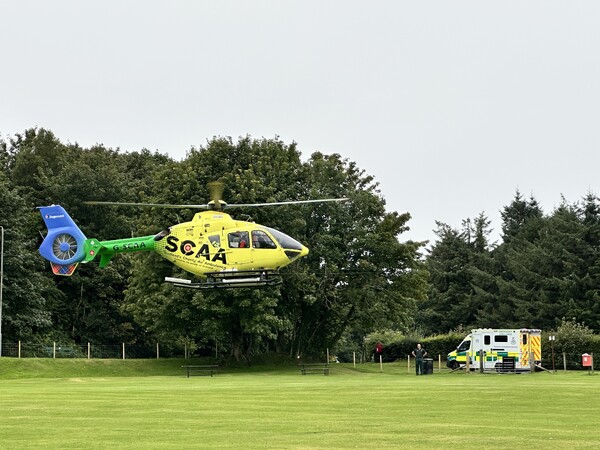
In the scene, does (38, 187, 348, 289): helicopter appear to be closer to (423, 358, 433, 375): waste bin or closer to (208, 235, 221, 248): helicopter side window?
(208, 235, 221, 248): helicopter side window

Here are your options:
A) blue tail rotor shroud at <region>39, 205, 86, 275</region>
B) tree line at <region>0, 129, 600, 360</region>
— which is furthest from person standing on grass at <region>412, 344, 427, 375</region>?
blue tail rotor shroud at <region>39, 205, 86, 275</region>

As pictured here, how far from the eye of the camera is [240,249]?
44.9 m

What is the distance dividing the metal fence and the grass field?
38.9 meters

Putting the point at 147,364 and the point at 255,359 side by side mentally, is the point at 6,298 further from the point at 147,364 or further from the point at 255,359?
the point at 255,359

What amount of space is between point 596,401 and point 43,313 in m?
57.2

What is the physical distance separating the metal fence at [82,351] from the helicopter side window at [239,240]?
3050 cm

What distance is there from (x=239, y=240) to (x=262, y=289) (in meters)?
19.4

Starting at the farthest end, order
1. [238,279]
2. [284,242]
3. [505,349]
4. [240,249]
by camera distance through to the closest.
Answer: [505,349], [238,279], [284,242], [240,249]

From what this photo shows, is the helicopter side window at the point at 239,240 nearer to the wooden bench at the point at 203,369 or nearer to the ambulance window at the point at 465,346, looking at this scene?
the wooden bench at the point at 203,369

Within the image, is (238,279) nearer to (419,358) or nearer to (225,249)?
(225,249)

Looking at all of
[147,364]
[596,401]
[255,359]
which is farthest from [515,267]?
[596,401]

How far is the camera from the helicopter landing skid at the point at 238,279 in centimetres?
4472

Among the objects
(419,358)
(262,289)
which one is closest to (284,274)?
(262,289)

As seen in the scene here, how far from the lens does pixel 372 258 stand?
69938mm
